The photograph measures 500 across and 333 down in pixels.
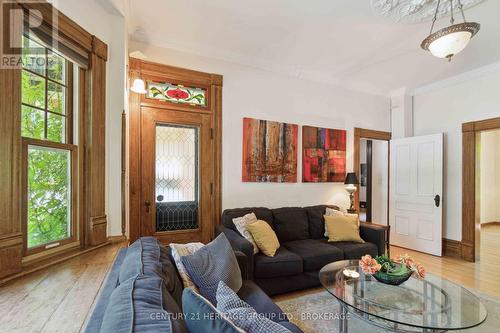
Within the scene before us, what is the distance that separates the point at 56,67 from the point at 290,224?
9.61ft

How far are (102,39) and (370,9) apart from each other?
2.47 m

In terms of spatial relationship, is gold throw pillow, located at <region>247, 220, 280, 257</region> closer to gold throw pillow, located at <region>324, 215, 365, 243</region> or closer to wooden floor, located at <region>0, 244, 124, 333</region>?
gold throw pillow, located at <region>324, 215, 365, 243</region>

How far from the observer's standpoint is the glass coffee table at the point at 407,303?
1.61 metres

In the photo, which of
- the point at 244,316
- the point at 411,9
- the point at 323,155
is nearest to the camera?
the point at 244,316

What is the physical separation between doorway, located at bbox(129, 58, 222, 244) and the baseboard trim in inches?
152

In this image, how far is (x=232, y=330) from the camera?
810 mm

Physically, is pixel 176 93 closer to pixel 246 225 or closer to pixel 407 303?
pixel 246 225

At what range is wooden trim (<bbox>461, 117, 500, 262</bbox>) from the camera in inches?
151

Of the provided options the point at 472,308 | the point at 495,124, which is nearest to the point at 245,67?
the point at 472,308

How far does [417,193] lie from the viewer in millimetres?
4367

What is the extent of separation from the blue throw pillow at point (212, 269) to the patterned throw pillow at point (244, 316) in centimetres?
45

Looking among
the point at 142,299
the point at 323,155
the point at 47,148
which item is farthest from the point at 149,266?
the point at 323,155

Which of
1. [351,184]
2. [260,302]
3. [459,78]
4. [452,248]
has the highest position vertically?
[459,78]

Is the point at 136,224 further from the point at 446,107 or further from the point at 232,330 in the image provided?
the point at 446,107
